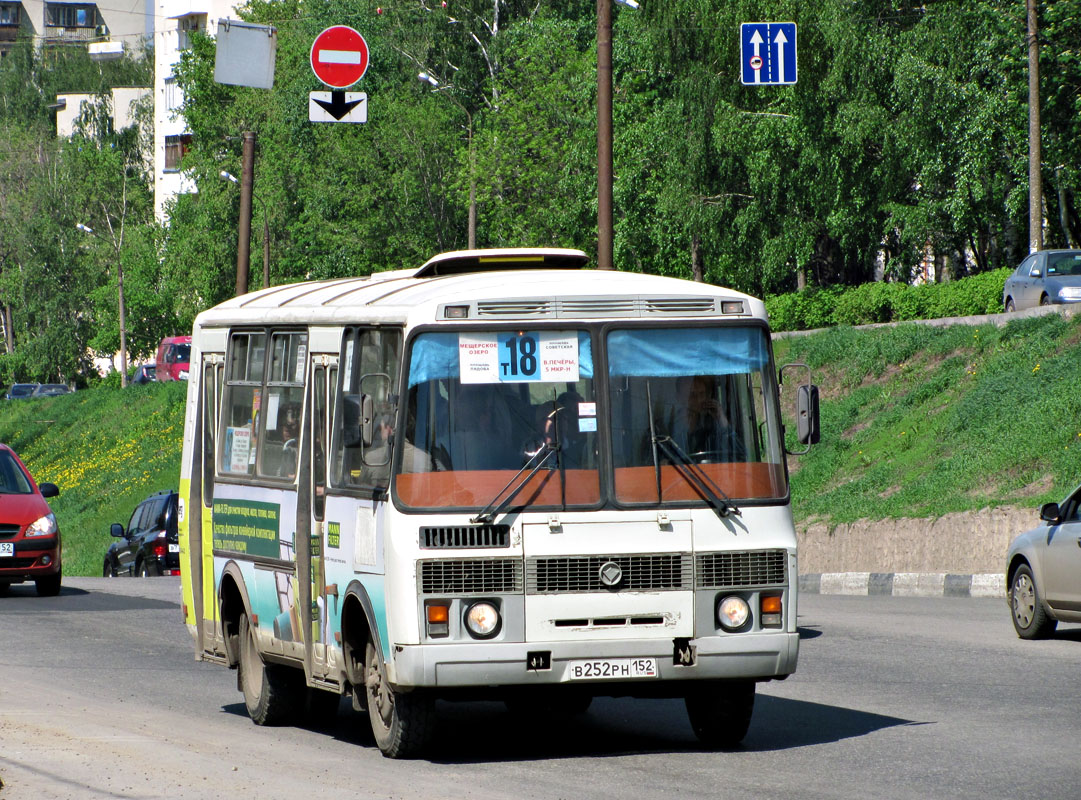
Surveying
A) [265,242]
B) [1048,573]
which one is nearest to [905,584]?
[1048,573]

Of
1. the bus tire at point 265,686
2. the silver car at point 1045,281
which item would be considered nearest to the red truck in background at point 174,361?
the silver car at point 1045,281

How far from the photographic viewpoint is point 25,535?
73.7ft

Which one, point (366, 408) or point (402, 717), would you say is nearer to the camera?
point (366, 408)

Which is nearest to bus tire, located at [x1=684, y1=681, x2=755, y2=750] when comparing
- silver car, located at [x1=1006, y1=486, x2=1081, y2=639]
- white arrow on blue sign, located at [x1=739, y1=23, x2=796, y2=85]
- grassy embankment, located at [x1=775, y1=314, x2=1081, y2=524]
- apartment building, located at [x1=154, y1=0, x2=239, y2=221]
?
silver car, located at [x1=1006, y1=486, x2=1081, y2=639]

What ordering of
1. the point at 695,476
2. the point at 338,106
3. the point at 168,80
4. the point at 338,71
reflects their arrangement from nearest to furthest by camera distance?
the point at 695,476 → the point at 338,106 → the point at 338,71 → the point at 168,80

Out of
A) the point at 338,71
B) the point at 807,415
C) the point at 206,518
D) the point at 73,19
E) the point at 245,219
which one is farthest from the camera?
the point at 73,19

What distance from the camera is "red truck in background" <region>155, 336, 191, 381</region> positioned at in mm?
68250

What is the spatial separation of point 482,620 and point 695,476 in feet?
4.34

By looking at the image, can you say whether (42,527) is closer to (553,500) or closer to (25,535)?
(25,535)

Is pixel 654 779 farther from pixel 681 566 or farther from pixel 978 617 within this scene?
pixel 978 617

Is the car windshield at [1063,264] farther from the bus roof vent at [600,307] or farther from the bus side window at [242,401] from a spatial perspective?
the bus roof vent at [600,307]

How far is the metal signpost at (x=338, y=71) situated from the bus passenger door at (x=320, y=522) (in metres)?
12.6

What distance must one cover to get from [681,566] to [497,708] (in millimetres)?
3312

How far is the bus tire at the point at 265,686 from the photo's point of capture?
11.3 m
